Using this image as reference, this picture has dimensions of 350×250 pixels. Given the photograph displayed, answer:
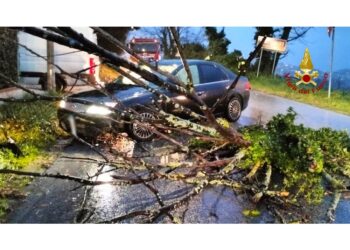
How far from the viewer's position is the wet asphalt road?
11.1 feet

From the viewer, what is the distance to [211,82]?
13.3 ft

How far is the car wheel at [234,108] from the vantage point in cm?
377

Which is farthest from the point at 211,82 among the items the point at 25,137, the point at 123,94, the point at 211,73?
the point at 25,137

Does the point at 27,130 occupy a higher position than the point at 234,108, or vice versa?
the point at 234,108

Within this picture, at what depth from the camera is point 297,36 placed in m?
3.39

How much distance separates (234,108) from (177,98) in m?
0.94

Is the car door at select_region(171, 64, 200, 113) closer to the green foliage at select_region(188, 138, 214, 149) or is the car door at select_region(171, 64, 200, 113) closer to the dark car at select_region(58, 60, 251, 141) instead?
the dark car at select_region(58, 60, 251, 141)

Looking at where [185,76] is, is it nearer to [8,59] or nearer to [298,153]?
[298,153]

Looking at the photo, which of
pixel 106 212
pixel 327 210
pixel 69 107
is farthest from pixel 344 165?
→ pixel 69 107

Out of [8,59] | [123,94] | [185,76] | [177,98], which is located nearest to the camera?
[177,98]

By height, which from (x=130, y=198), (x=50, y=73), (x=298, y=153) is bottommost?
(x=130, y=198)

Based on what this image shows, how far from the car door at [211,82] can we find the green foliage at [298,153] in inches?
16.7

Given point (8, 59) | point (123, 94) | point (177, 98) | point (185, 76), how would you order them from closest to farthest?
point (177, 98) < point (185, 76) < point (123, 94) < point (8, 59)

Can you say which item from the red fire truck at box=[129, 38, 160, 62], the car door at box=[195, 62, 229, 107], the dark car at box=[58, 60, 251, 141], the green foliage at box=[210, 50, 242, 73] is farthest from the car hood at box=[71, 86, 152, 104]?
the green foliage at box=[210, 50, 242, 73]
